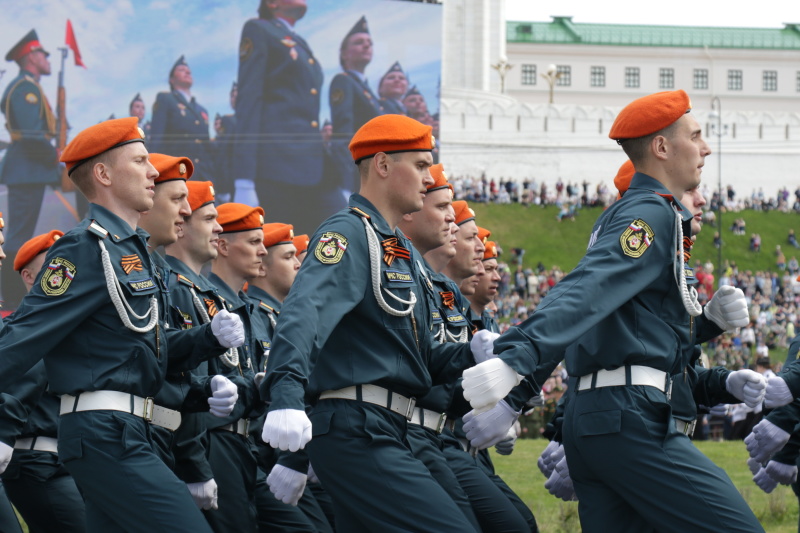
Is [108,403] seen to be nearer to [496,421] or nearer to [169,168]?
[496,421]

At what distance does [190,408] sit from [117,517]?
1094mm

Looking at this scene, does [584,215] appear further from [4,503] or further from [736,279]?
[4,503]

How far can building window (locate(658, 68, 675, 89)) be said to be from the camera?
94.9 m

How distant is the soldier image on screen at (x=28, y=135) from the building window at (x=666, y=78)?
208 ft

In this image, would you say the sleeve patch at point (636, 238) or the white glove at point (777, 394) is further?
the white glove at point (777, 394)

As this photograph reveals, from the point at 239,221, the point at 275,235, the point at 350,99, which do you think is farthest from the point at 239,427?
the point at 350,99

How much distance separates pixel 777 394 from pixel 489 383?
2.90m

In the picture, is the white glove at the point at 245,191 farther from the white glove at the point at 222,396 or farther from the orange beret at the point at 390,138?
the white glove at the point at 222,396

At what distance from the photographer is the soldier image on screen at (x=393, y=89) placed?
136 ft

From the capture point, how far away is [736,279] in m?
45.3

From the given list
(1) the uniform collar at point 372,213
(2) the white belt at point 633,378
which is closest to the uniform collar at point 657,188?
(2) the white belt at point 633,378

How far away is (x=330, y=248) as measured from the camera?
539 centimetres

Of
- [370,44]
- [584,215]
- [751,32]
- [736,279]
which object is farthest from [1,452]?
[751,32]

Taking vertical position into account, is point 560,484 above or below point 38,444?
below
